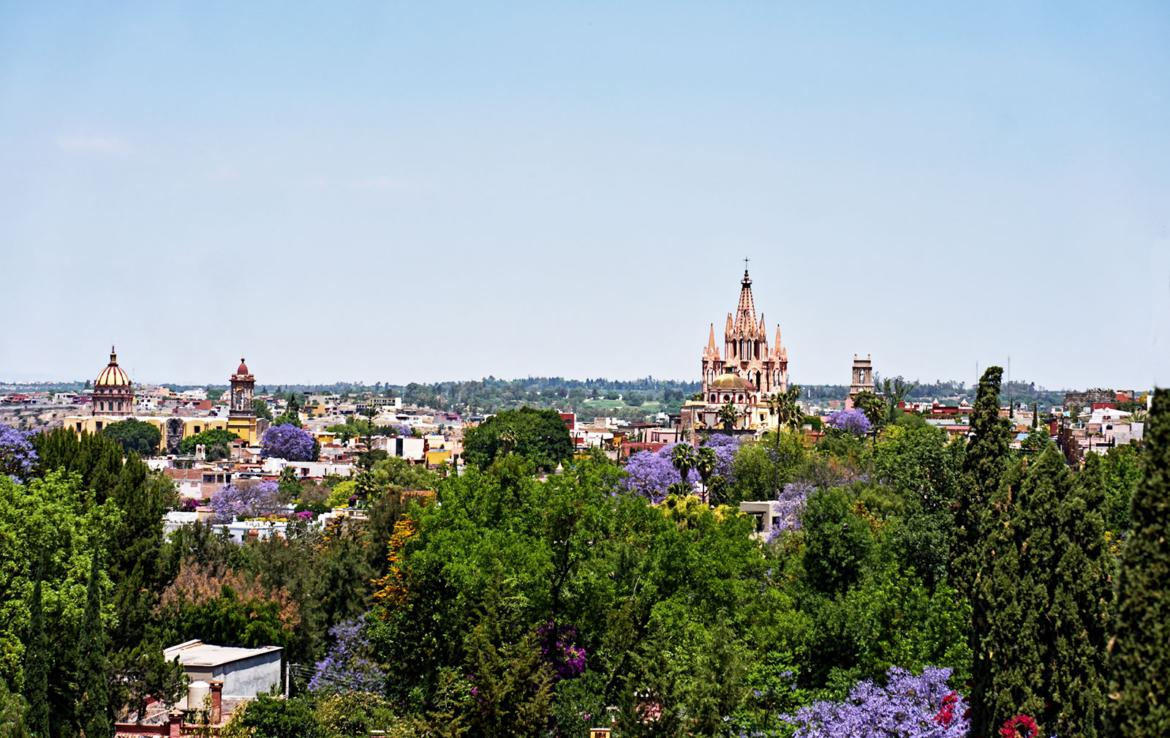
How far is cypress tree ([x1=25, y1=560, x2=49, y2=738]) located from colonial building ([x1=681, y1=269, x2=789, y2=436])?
310 feet

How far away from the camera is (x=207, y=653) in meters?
31.3

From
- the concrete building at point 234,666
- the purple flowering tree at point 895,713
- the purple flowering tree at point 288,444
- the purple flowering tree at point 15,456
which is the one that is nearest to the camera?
the purple flowering tree at point 895,713

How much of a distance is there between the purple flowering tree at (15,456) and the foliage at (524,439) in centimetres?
5864

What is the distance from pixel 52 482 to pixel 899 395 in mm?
112084

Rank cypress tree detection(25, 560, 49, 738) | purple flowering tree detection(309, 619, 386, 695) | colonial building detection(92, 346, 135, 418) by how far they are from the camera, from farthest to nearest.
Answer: colonial building detection(92, 346, 135, 418)
purple flowering tree detection(309, 619, 386, 695)
cypress tree detection(25, 560, 49, 738)

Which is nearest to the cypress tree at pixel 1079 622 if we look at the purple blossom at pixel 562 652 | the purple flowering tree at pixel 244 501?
the purple blossom at pixel 562 652

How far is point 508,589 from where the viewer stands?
25.3m

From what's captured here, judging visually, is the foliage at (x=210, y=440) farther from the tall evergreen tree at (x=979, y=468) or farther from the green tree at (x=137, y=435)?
the tall evergreen tree at (x=979, y=468)

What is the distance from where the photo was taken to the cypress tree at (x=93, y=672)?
936 inches

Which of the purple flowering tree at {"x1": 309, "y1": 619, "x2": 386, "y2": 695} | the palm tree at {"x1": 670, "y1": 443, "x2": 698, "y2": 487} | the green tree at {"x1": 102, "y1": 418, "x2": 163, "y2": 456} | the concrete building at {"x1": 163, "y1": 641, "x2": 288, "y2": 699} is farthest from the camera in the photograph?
the green tree at {"x1": 102, "y1": 418, "x2": 163, "y2": 456}

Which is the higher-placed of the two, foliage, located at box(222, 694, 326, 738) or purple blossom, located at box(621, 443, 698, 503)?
purple blossom, located at box(621, 443, 698, 503)

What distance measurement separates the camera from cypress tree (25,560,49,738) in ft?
75.2

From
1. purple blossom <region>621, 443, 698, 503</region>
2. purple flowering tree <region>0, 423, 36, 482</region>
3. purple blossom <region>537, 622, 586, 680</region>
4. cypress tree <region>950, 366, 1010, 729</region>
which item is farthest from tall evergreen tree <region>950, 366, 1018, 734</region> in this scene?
purple blossom <region>621, 443, 698, 503</region>

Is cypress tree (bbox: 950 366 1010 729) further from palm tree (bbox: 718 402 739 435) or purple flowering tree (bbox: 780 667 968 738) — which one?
palm tree (bbox: 718 402 739 435)
